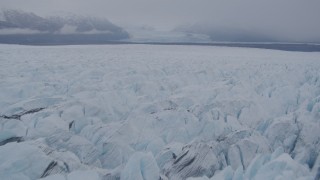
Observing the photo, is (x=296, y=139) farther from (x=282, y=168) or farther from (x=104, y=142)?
(x=104, y=142)

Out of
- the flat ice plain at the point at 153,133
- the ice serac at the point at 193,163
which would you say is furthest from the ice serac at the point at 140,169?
the ice serac at the point at 193,163

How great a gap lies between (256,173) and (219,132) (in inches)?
60.9

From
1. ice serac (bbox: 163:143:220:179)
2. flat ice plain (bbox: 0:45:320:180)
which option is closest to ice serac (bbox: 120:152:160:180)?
flat ice plain (bbox: 0:45:320:180)

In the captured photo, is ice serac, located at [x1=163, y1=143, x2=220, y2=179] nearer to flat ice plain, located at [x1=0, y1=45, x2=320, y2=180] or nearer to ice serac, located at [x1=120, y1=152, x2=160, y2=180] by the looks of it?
flat ice plain, located at [x1=0, y1=45, x2=320, y2=180]

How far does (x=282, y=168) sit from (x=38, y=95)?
460cm

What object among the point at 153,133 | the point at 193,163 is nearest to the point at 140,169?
the point at 193,163

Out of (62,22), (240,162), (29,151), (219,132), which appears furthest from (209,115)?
(62,22)

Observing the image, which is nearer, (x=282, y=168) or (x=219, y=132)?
(x=282, y=168)

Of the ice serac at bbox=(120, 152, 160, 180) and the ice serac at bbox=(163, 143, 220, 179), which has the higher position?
the ice serac at bbox=(120, 152, 160, 180)

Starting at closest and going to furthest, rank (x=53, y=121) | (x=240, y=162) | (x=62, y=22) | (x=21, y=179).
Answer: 1. (x=21, y=179)
2. (x=240, y=162)
3. (x=53, y=121)
4. (x=62, y=22)

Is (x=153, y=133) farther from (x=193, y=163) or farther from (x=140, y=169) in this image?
(x=140, y=169)

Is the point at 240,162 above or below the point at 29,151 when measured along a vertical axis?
below

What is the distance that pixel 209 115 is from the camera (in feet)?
16.9

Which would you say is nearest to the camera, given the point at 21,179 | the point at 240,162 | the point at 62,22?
the point at 21,179
